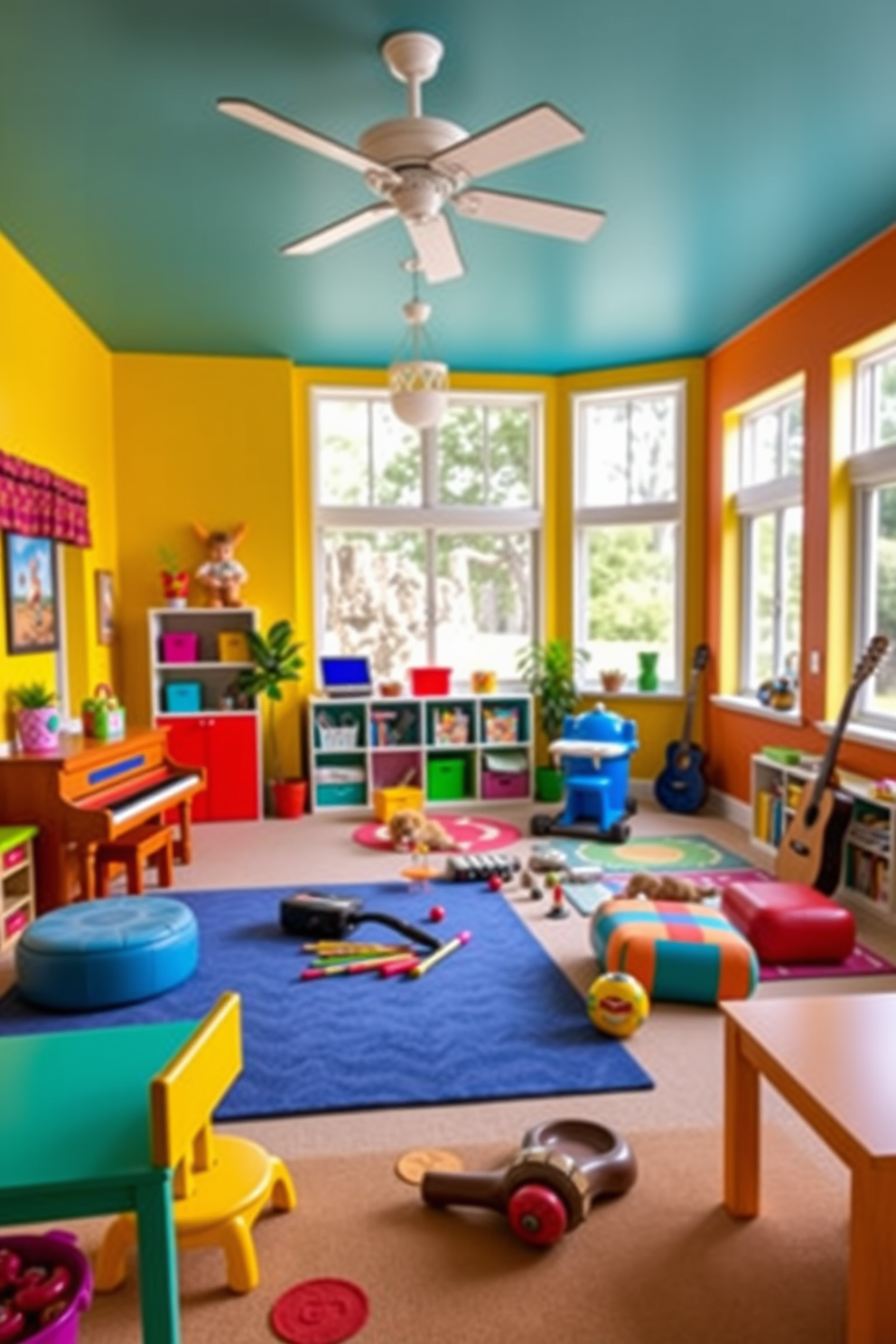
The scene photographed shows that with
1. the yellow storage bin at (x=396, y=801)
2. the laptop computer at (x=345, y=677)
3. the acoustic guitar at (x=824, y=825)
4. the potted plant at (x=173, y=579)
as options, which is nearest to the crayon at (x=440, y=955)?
the acoustic guitar at (x=824, y=825)

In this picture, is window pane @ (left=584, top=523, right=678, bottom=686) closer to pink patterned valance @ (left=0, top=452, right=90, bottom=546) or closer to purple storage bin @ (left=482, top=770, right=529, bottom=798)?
purple storage bin @ (left=482, top=770, right=529, bottom=798)

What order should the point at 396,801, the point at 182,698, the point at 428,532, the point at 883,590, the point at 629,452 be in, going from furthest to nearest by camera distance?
1. the point at 428,532
2. the point at 629,452
3. the point at 182,698
4. the point at 396,801
5. the point at 883,590

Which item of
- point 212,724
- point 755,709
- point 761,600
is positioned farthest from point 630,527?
point 212,724

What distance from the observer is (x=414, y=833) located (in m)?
5.23

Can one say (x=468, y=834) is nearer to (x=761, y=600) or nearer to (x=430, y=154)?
(x=761, y=600)

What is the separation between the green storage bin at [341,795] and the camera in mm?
6430

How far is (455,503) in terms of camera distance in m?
6.93

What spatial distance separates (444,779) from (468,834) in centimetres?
89

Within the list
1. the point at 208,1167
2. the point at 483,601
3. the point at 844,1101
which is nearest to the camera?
the point at 844,1101

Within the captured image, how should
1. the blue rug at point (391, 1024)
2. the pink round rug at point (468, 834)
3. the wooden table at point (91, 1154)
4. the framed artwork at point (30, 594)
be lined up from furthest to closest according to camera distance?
the pink round rug at point (468, 834)
the framed artwork at point (30, 594)
the blue rug at point (391, 1024)
the wooden table at point (91, 1154)

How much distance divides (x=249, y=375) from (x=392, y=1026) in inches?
190

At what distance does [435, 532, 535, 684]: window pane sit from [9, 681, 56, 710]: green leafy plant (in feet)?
10.7

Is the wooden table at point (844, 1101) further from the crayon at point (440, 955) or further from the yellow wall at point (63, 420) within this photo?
the yellow wall at point (63, 420)

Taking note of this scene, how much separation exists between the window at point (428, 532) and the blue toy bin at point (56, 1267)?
532 cm
